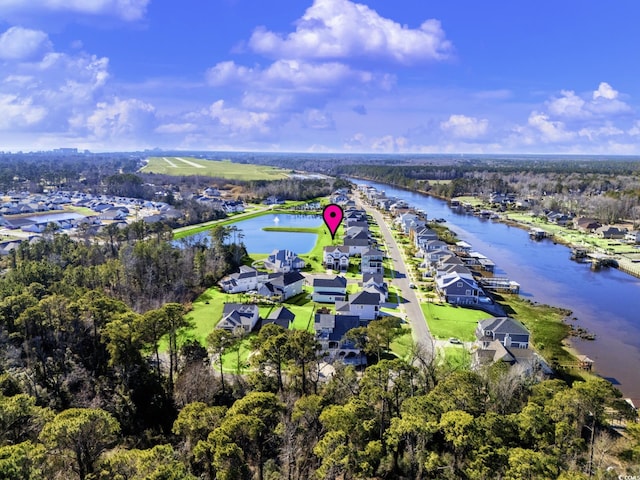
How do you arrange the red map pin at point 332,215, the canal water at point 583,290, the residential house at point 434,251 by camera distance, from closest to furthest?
1. the canal water at point 583,290
2. the residential house at point 434,251
3. the red map pin at point 332,215

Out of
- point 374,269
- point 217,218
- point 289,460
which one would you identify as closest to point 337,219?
point 374,269

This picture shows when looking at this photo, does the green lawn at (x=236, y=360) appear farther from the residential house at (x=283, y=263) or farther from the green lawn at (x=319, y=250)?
the green lawn at (x=319, y=250)

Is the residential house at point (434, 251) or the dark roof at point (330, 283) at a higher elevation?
the residential house at point (434, 251)

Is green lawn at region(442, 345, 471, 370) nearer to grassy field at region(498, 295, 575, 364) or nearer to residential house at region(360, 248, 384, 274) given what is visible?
grassy field at region(498, 295, 575, 364)

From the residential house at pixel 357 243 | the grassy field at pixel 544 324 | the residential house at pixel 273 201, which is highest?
the residential house at pixel 273 201

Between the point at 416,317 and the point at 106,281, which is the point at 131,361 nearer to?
the point at 106,281

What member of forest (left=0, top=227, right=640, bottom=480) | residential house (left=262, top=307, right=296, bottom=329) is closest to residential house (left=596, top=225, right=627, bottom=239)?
forest (left=0, top=227, right=640, bottom=480)

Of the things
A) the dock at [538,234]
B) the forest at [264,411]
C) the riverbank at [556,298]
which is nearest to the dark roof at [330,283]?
the forest at [264,411]
